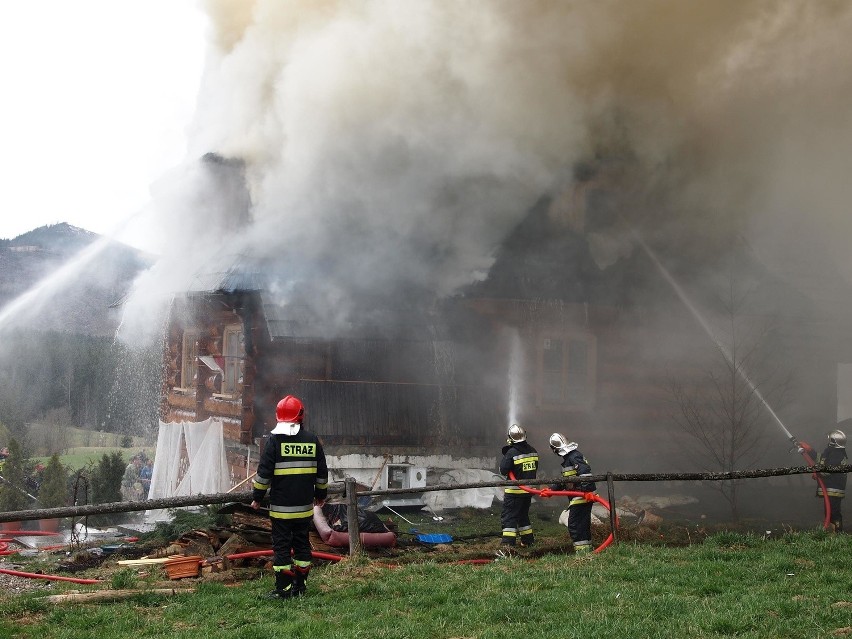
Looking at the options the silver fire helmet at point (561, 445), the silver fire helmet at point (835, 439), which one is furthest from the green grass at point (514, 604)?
the silver fire helmet at point (835, 439)

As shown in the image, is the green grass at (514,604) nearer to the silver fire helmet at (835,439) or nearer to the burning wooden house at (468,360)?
the silver fire helmet at (835,439)

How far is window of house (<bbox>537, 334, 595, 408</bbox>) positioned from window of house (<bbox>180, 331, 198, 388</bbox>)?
723 centimetres

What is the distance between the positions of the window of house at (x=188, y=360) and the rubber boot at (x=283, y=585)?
11296 millimetres

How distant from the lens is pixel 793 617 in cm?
525

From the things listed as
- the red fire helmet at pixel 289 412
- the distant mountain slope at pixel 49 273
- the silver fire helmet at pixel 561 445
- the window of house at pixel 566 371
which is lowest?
the silver fire helmet at pixel 561 445

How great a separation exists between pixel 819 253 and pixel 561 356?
930 cm

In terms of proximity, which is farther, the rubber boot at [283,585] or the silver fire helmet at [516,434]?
the silver fire helmet at [516,434]

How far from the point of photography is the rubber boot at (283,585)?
6.32 metres

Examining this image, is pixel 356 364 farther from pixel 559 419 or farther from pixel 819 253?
pixel 819 253

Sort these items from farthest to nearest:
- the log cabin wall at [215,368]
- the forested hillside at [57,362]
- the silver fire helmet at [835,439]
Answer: the forested hillside at [57,362] < the log cabin wall at [215,368] < the silver fire helmet at [835,439]

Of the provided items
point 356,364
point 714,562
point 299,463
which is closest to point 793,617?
point 714,562

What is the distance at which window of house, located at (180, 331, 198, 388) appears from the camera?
17203 millimetres

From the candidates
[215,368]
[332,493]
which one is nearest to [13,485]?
[215,368]

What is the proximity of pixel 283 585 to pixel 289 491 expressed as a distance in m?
0.72
